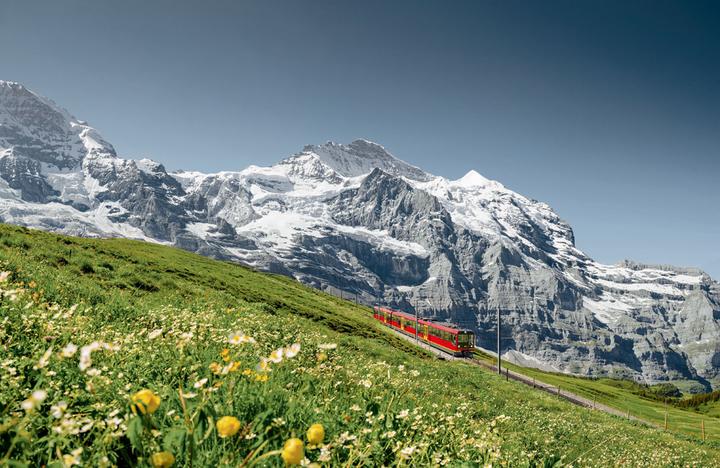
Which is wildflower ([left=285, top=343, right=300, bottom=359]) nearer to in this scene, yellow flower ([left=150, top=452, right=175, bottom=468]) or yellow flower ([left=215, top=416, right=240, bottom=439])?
→ yellow flower ([left=215, top=416, right=240, bottom=439])

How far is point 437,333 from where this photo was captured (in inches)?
3078

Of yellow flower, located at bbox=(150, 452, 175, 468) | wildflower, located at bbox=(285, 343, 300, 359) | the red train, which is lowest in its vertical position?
the red train

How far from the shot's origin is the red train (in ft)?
236

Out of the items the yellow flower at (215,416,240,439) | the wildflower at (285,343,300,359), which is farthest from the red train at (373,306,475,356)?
the yellow flower at (215,416,240,439)

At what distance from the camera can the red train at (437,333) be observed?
71.9 metres

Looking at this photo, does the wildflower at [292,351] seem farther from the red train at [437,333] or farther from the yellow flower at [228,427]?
the red train at [437,333]

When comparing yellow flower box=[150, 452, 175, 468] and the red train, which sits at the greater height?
yellow flower box=[150, 452, 175, 468]

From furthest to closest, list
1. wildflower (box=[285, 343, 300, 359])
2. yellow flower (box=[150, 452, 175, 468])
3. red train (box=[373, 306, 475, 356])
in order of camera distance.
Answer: red train (box=[373, 306, 475, 356])
wildflower (box=[285, 343, 300, 359])
yellow flower (box=[150, 452, 175, 468])

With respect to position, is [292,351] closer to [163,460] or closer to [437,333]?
[163,460]

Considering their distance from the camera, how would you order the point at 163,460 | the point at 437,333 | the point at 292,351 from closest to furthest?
the point at 163,460 < the point at 292,351 < the point at 437,333

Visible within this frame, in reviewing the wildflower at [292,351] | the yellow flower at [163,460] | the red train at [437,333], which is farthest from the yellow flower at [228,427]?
the red train at [437,333]

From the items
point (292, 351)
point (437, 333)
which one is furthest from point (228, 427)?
point (437, 333)

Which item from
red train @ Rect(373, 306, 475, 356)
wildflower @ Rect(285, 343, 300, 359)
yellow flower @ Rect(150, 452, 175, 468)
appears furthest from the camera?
red train @ Rect(373, 306, 475, 356)

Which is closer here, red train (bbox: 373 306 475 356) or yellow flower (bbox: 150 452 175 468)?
yellow flower (bbox: 150 452 175 468)
